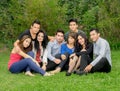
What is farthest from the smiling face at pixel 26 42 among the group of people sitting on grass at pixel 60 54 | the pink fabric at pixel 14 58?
the pink fabric at pixel 14 58

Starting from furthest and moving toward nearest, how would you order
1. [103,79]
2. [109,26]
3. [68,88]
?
1. [109,26]
2. [103,79]
3. [68,88]

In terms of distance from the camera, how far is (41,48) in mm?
8875

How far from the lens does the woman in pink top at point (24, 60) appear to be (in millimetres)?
8156

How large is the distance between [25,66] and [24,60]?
16 centimetres

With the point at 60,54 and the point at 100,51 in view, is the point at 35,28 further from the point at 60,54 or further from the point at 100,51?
the point at 100,51

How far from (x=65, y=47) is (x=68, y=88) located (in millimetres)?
2242

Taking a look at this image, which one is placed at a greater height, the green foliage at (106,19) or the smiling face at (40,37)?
the smiling face at (40,37)

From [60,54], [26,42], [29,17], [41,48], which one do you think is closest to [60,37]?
[60,54]

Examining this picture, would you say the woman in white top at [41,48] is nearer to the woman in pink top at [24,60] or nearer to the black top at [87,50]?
the woman in pink top at [24,60]

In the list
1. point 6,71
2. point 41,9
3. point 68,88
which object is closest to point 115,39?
point 41,9

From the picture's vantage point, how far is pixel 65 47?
883 cm

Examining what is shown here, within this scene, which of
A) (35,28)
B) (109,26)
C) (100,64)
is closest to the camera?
(100,64)

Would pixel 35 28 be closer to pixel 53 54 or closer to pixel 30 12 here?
pixel 53 54

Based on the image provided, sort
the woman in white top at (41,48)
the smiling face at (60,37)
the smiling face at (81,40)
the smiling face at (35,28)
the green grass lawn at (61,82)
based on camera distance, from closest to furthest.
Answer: the green grass lawn at (61,82) < the smiling face at (81,40) < the smiling face at (35,28) < the woman in white top at (41,48) < the smiling face at (60,37)
